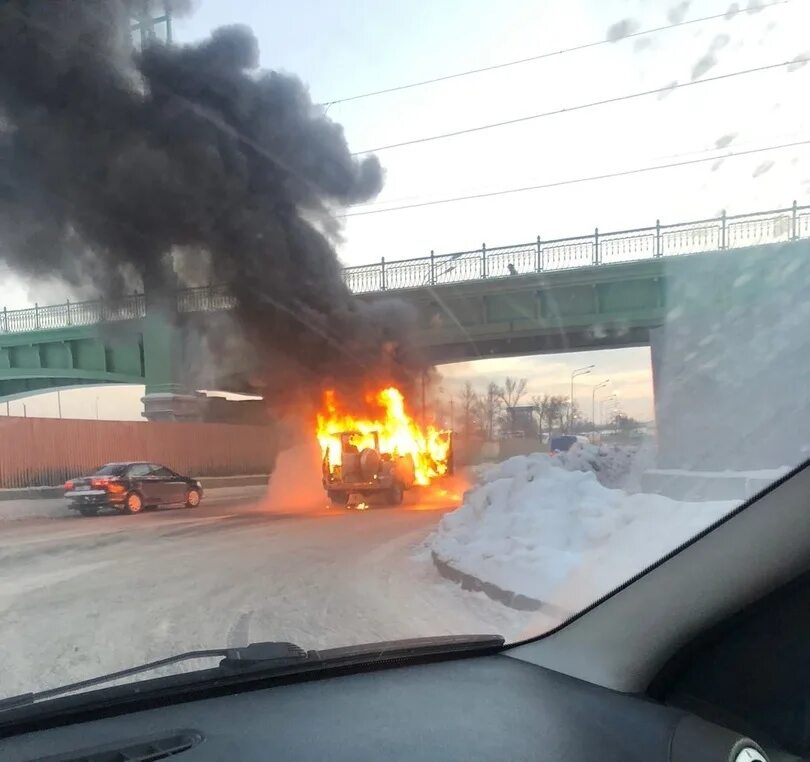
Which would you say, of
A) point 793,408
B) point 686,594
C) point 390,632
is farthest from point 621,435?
point 686,594

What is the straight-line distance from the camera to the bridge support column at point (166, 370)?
11.5 meters

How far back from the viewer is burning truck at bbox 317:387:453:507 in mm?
17891

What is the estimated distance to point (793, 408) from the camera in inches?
178

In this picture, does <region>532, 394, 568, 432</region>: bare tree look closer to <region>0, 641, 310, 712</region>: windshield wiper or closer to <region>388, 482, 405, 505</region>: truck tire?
<region>0, 641, 310, 712</region>: windshield wiper

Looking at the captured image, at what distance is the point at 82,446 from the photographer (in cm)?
1056

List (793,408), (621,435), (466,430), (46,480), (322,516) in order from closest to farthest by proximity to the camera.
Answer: (793,408) < (621,435) < (46,480) < (466,430) < (322,516)

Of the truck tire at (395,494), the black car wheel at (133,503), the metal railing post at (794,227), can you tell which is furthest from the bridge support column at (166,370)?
the metal railing post at (794,227)

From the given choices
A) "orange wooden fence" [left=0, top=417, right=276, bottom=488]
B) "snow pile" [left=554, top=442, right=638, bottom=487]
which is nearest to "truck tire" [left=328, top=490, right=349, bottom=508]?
"orange wooden fence" [left=0, top=417, right=276, bottom=488]

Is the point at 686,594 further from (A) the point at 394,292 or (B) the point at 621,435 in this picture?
(A) the point at 394,292

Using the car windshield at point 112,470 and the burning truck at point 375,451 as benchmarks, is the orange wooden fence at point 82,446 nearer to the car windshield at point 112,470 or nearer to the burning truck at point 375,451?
the car windshield at point 112,470

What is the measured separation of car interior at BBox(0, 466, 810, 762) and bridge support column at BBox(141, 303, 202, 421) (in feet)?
29.5

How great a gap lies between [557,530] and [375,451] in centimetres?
1174

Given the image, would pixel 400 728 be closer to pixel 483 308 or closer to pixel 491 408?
pixel 491 408

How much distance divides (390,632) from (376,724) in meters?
3.17
